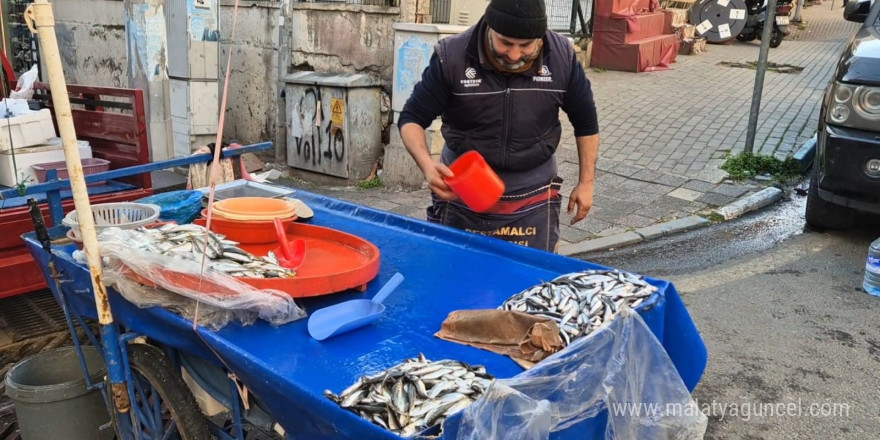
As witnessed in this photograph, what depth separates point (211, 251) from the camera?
244 centimetres

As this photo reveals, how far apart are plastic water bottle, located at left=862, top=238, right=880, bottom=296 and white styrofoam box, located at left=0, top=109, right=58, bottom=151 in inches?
210

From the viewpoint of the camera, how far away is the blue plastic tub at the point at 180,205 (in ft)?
9.98

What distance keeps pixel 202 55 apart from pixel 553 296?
5968 mm

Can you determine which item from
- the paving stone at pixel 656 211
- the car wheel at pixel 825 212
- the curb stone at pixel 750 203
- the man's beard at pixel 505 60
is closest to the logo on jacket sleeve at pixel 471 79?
the man's beard at pixel 505 60

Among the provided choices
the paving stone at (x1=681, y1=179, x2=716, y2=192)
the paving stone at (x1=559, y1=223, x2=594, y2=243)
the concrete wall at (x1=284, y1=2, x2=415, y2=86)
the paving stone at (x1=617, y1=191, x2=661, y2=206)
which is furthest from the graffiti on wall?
the paving stone at (x1=681, y1=179, x2=716, y2=192)

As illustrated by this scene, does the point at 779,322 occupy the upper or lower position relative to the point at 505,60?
lower

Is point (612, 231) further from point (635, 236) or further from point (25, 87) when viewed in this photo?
point (25, 87)

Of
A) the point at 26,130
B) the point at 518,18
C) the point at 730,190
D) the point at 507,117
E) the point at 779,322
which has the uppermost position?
the point at 518,18

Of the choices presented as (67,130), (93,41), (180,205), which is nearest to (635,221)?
(180,205)

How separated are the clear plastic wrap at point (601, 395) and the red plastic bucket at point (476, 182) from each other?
892mm

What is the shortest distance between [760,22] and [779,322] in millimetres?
14287

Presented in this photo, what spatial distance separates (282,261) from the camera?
2.62 m

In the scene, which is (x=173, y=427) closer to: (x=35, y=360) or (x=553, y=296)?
(x=35, y=360)

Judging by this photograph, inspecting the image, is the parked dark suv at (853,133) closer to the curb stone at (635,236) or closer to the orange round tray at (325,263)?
the curb stone at (635,236)
